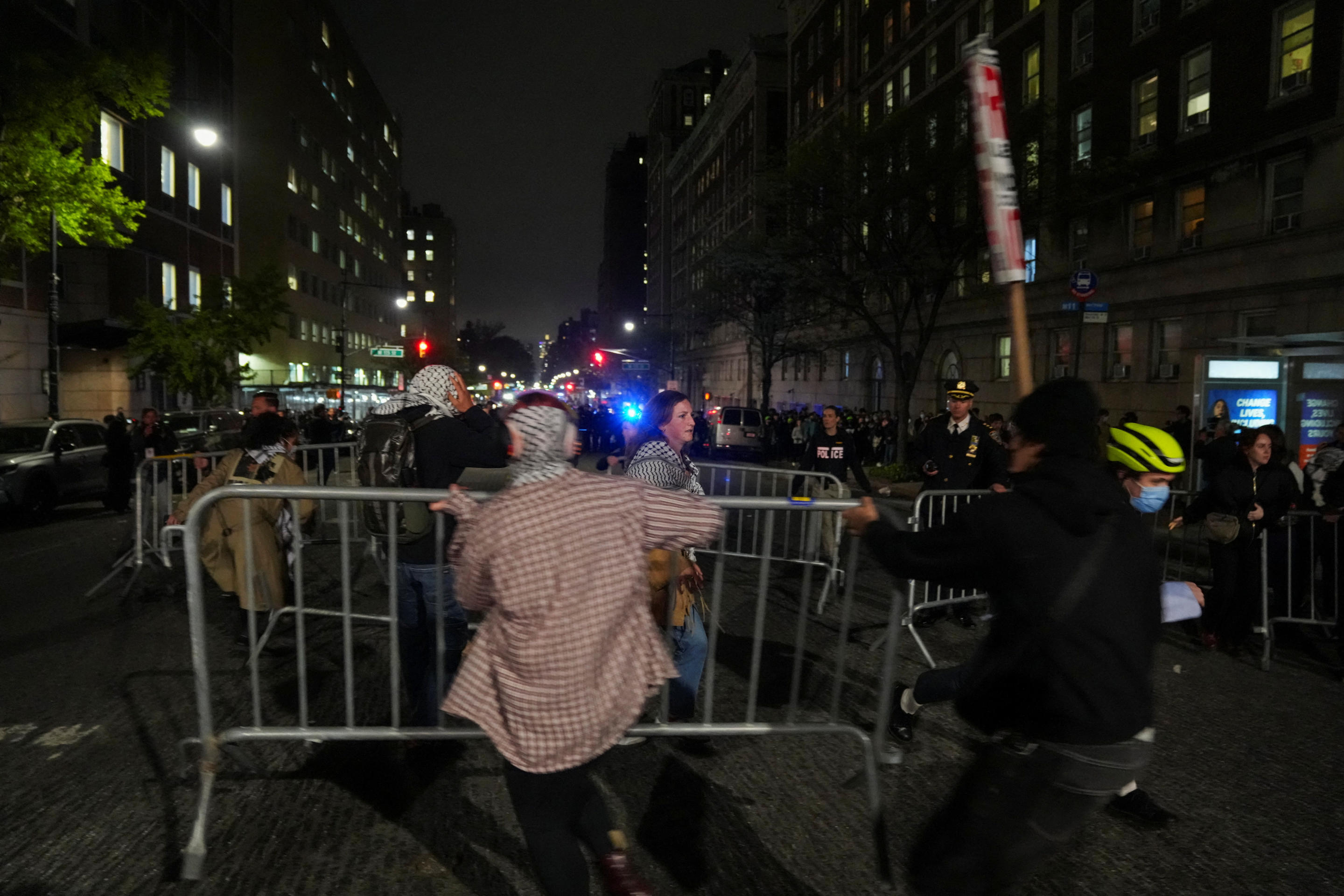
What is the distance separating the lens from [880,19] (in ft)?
133

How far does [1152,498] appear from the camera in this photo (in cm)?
389

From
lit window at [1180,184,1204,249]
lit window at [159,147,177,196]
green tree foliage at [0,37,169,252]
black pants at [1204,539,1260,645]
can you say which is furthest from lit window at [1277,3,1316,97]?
lit window at [159,147,177,196]

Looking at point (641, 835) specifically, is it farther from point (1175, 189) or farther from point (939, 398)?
point (939, 398)

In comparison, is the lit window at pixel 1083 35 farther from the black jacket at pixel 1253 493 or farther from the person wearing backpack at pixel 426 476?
the person wearing backpack at pixel 426 476

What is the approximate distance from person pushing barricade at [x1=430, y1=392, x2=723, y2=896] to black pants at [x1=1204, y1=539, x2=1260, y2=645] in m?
6.11

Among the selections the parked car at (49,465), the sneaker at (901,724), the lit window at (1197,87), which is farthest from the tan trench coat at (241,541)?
the lit window at (1197,87)

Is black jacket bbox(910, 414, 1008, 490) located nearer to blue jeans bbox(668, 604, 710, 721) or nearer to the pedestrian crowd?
blue jeans bbox(668, 604, 710, 721)

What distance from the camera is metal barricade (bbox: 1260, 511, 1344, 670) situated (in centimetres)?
683

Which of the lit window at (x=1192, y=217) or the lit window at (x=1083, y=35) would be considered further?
the lit window at (x=1083, y=35)

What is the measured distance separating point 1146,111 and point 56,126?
26.3 metres

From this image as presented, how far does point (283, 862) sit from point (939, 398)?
33491 mm

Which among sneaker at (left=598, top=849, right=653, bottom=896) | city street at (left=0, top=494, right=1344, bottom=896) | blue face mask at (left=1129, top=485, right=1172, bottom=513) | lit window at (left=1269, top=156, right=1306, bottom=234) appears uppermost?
lit window at (left=1269, top=156, right=1306, bottom=234)

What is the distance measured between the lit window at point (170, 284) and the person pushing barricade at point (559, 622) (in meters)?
35.2

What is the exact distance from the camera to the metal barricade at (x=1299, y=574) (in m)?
6.83
